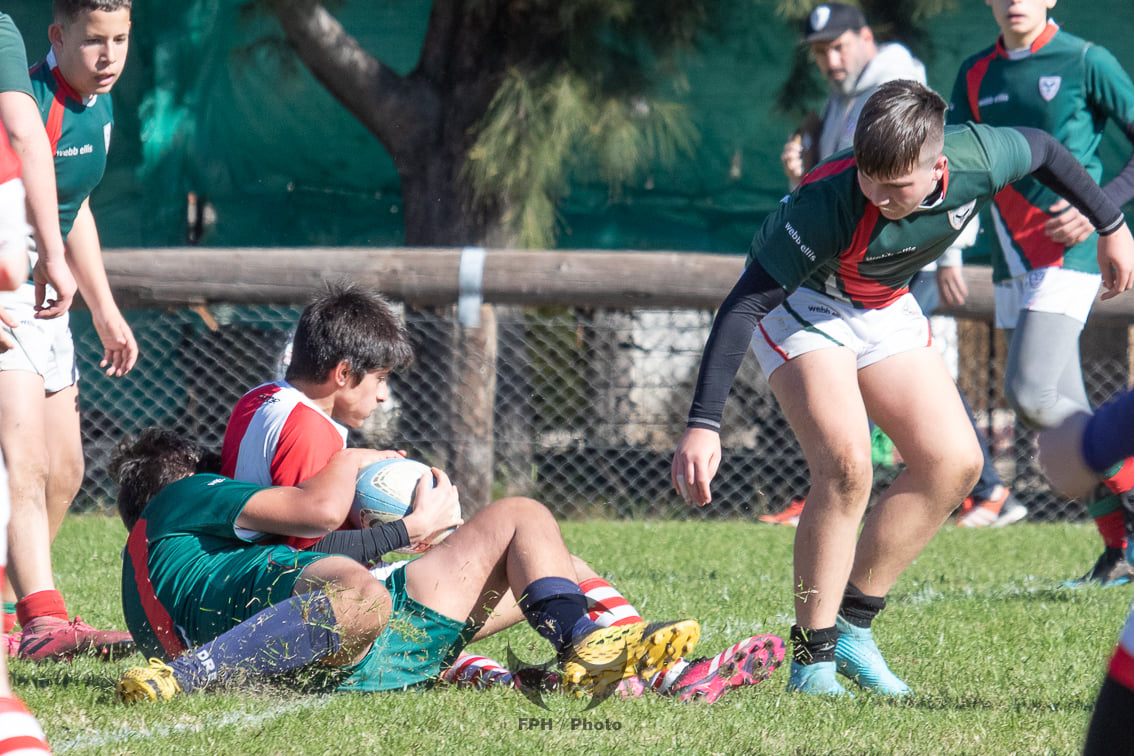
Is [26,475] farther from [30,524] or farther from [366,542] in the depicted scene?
[366,542]

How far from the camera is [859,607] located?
3.56 m

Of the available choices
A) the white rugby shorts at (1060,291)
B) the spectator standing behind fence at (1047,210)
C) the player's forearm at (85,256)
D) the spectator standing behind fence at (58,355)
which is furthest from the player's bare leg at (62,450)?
the white rugby shorts at (1060,291)

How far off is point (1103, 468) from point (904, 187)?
1.67 meters

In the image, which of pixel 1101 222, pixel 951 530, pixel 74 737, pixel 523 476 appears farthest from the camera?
pixel 523 476

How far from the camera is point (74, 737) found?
8.70ft

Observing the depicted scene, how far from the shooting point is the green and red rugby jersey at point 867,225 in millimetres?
3230

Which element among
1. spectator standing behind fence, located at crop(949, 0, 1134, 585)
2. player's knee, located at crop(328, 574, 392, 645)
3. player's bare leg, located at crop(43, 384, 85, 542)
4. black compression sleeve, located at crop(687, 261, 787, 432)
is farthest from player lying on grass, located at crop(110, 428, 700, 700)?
spectator standing behind fence, located at crop(949, 0, 1134, 585)

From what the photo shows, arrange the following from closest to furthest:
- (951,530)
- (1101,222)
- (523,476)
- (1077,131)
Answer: (1101,222) → (1077,131) → (951,530) → (523,476)

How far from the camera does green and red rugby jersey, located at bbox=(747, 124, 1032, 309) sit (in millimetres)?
3230

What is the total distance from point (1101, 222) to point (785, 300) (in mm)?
985

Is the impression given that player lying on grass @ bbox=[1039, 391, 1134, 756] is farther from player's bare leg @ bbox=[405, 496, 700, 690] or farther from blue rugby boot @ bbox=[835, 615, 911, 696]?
blue rugby boot @ bbox=[835, 615, 911, 696]

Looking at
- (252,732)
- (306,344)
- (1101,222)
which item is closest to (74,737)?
(252,732)

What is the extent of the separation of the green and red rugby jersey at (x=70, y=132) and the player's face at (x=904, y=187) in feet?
7.98

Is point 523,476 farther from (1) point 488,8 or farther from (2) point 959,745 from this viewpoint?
(2) point 959,745
